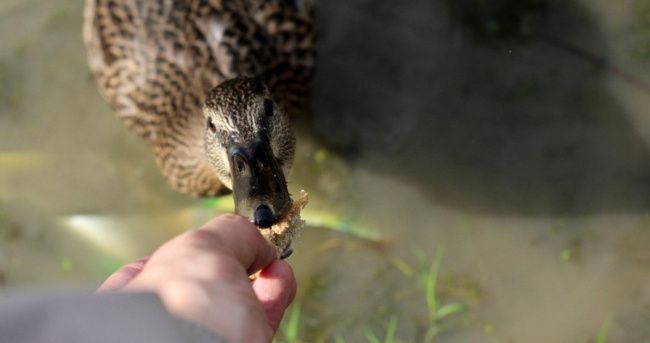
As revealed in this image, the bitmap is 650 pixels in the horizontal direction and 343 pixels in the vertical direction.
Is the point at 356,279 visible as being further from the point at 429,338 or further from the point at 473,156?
the point at 473,156

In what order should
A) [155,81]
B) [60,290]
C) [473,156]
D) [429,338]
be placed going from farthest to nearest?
[473,156] → [429,338] → [155,81] → [60,290]

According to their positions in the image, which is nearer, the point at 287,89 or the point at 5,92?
the point at 287,89

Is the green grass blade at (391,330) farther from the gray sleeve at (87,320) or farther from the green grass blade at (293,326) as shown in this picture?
the gray sleeve at (87,320)

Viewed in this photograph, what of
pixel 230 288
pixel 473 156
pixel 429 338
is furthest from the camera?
pixel 473 156

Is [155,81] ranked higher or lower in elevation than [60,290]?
higher

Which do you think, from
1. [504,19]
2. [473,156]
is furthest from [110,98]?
[504,19]

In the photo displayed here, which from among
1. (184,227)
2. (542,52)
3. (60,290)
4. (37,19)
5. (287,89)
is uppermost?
(542,52)

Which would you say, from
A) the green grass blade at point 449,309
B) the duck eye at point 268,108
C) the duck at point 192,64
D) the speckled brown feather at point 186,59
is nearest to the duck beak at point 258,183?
the duck eye at point 268,108

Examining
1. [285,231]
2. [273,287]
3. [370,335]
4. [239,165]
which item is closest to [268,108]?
[239,165]
